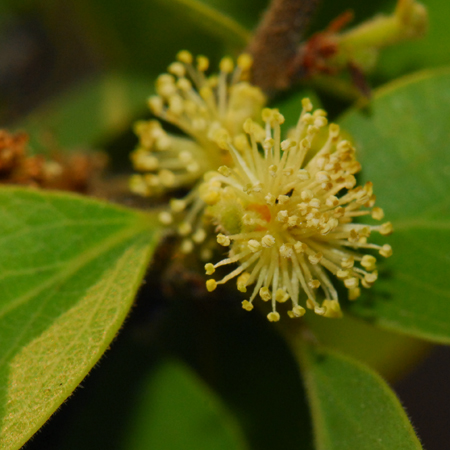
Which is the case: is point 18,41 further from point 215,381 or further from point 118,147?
point 215,381

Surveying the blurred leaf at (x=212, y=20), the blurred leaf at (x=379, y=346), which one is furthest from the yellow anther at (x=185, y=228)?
the blurred leaf at (x=379, y=346)

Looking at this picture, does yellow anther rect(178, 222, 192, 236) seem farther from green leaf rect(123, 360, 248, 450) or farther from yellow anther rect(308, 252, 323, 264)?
green leaf rect(123, 360, 248, 450)

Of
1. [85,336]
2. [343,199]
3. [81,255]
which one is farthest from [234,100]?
[85,336]

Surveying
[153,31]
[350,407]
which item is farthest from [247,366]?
[153,31]

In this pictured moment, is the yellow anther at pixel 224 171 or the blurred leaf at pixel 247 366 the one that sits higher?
the yellow anther at pixel 224 171

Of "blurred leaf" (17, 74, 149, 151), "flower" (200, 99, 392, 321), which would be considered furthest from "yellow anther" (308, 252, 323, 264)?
"blurred leaf" (17, 74, 149, 151)

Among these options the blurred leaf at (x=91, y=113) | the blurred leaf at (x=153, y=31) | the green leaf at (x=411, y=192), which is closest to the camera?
the green leaf at (x=411, y=192)

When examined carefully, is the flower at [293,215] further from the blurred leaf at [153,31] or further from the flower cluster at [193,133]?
the blurred leaf at [153,31]
